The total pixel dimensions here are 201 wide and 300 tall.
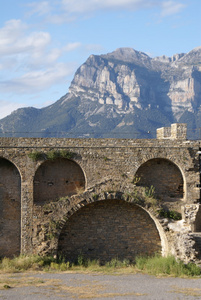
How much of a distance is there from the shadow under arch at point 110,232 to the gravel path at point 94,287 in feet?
14.0

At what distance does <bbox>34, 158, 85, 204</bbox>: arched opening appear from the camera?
2953cm

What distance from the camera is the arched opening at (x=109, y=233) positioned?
2903 cm

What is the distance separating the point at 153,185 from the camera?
30328 mm

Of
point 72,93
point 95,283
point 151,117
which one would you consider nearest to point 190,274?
point 95,283

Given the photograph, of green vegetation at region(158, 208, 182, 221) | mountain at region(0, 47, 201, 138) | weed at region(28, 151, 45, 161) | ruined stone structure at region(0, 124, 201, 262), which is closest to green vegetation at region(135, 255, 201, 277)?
ruined stone structure at region(0, 124, 201, 262)

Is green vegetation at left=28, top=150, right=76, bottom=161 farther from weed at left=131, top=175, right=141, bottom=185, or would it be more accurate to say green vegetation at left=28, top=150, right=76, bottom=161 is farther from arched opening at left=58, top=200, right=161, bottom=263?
weed at left=131, top=175, right=141, bottom=185

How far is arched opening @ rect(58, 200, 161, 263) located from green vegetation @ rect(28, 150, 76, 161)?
3140mm

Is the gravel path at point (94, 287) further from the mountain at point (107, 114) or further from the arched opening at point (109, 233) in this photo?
the mountain at point (107, 114)

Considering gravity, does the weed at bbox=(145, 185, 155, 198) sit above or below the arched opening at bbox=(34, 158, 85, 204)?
below

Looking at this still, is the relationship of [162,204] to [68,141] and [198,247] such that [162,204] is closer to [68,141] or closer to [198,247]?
[198,247]

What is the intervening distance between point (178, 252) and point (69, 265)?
19.2ft

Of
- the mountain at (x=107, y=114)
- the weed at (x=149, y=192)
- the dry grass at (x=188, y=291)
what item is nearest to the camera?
the dry grass at (x=188, y=291)

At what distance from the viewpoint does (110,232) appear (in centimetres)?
2939

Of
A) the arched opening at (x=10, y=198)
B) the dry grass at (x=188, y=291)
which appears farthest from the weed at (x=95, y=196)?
the dry grass at (x=188, y=291)
